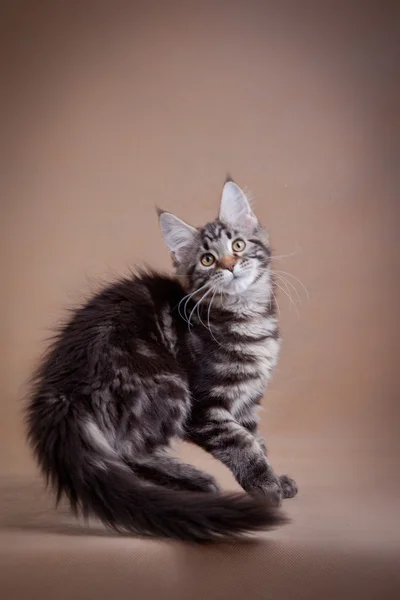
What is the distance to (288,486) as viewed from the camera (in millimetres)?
2699

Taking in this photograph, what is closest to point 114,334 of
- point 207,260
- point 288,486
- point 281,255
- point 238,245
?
point 207,260

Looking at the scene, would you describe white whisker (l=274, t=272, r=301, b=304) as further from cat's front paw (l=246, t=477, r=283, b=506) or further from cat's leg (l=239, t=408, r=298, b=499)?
cat's front paw (l=246, t=477, r=283, b=506)

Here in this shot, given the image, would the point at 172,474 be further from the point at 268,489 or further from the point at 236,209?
the point at 236,209

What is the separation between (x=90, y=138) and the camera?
142 inches

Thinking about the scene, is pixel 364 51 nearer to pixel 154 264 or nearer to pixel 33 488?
pixel 154 264

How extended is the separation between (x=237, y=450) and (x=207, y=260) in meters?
0.68

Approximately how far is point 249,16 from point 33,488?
7.51 feet

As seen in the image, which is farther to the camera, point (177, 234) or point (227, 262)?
point (177, 234)

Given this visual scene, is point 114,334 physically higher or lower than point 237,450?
higher

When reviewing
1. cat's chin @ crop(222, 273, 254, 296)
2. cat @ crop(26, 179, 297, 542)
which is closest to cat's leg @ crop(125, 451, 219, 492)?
cat @ crop(26, 179, 297, 542)

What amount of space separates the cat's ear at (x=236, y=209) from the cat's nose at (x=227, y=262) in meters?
0.21

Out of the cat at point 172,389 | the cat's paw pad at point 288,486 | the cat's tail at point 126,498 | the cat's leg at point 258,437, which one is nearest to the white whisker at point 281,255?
the cat at point 172,389

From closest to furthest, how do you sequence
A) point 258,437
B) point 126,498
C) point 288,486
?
point 126,498 → point 288,486 → point 258,437

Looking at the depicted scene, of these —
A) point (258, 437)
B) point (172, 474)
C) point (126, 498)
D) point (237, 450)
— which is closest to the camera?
point (126, 498)
